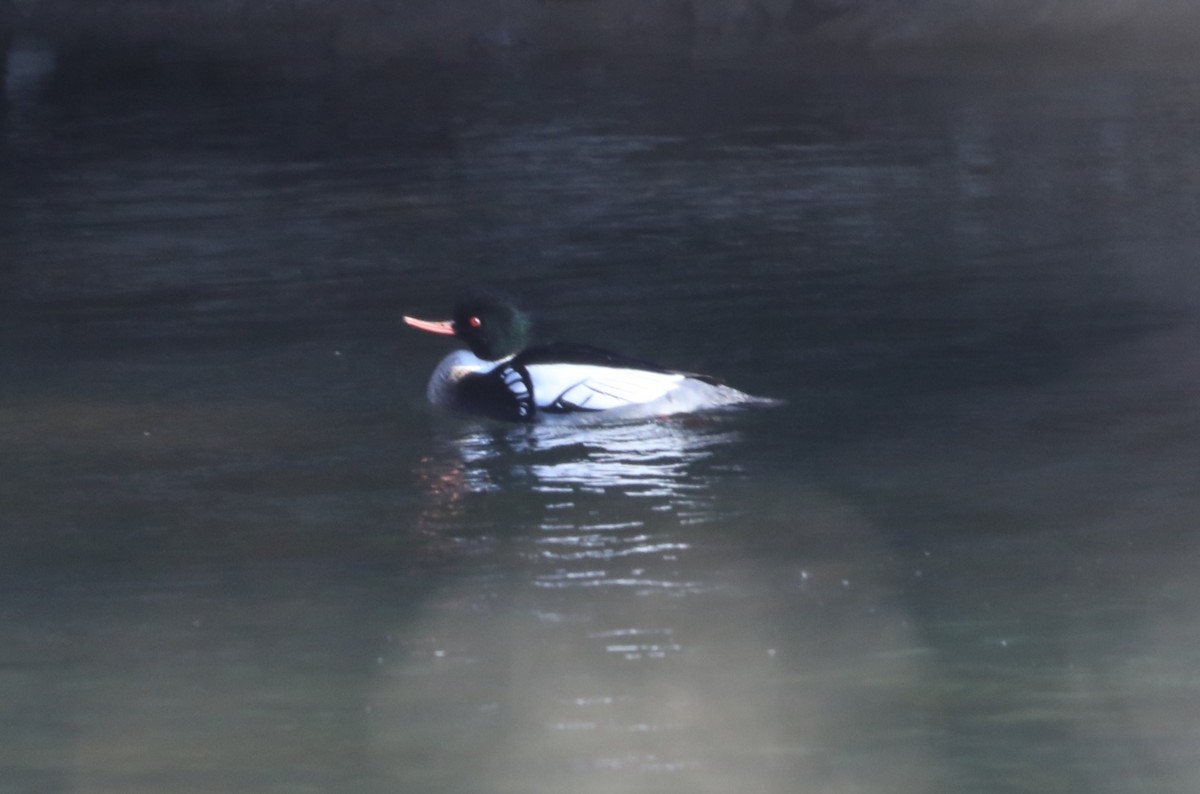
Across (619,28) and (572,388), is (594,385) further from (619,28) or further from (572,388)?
(619,28)

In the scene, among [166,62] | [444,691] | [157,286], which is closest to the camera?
[444,691]

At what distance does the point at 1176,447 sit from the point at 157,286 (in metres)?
6.20

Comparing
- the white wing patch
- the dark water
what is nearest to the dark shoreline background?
the dark water

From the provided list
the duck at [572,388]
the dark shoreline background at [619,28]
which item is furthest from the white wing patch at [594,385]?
the dark shoreline background at [619,28]

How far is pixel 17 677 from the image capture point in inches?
217

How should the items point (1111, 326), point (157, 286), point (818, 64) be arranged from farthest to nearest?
point (818, 64) → point (157, 286) → point (1111, 326)

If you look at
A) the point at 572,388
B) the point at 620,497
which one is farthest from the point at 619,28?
the point at 620,497

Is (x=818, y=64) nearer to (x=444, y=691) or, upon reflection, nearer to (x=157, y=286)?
(x=157, y=286)

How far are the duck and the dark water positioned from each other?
11 centimetres

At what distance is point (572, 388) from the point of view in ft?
26.4

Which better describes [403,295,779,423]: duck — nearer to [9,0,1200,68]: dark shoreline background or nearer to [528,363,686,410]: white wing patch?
[528,363,686,410]: white wing patch

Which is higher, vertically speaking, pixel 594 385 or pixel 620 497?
pixel 594 385

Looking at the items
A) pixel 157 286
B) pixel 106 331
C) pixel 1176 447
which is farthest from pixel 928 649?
pixel 157 286

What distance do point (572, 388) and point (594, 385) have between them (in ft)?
0.33
